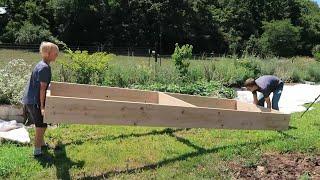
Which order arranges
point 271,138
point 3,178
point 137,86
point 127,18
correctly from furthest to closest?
point 127,18 → point 137,86 → point 271,138 → point 3,178

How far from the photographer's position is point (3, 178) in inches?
227

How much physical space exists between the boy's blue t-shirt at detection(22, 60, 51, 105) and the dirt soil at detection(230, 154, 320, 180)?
2813 mm

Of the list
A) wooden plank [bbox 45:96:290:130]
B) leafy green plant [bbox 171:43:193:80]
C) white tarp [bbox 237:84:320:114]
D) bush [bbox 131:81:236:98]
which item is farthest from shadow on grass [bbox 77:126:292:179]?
leafy green plant [bbox 171:43:193:80]

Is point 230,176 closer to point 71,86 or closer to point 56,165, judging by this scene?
point 56,165

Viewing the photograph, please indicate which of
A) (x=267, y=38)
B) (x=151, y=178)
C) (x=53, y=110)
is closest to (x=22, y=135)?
(x=53, y=110)

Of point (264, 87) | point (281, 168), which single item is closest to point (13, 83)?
point (264, 87)

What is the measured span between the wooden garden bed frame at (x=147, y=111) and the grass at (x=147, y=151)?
0.42m

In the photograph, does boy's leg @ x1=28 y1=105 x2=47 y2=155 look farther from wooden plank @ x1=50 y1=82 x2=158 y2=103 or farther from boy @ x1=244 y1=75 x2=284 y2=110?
boy @ x1=244 y1=75 x2=284 y2=110

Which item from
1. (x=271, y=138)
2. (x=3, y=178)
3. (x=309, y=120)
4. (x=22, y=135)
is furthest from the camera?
(x=309, y=120)

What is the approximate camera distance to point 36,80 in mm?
6434

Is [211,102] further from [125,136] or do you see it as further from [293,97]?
Result: [293,97]

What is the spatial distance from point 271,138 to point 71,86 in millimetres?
3571

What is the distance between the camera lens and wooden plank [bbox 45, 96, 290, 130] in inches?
235

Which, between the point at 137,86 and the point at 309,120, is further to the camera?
the point at 137,86
